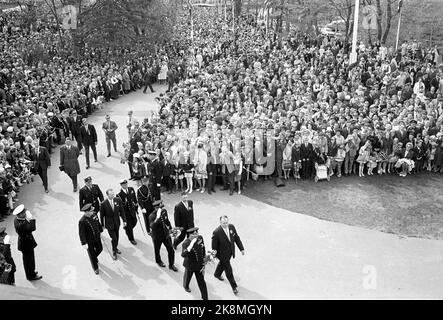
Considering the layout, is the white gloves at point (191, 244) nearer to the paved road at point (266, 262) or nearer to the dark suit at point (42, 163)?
the paved road at point (266, 262)

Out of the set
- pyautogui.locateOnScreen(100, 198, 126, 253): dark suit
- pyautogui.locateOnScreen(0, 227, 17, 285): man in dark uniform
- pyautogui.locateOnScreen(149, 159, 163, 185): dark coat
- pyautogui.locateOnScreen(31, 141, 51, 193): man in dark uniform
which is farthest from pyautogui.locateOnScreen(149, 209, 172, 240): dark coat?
pyautogui.locateOnScreen(31, 141, 51, 193): man in dark uniform

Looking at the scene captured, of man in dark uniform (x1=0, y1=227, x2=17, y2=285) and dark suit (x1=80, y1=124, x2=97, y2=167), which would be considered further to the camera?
dark suit (x1=80, y1=124, x2=97, y2=167)

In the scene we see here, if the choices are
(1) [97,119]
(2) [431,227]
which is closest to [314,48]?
(1) [97,119]

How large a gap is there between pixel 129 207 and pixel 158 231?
142cm

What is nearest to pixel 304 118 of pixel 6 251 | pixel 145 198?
pixel 145 198

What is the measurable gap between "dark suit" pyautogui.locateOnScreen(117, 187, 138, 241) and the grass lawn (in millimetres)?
3978

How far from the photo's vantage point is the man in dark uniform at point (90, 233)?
959cm

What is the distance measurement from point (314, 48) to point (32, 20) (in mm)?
21902

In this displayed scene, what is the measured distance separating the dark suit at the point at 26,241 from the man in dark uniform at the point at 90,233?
928 mm

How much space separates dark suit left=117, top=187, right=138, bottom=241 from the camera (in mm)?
10820

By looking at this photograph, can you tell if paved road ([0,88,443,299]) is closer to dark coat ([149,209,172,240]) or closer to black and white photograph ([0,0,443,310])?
black and white photograph ([0,0,443,310])

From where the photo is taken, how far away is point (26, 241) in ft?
30.7

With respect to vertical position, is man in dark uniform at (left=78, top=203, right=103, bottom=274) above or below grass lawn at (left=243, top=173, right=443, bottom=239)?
above

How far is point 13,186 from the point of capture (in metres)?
13.1
